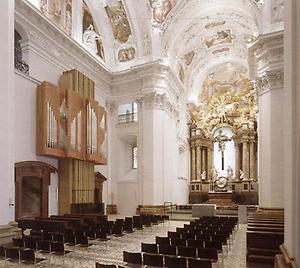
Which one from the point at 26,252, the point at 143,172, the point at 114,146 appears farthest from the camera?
the point at 114,146

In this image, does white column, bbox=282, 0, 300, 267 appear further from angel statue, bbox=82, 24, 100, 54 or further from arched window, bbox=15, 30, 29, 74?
angel statue, bbox=82, 24, 100, 54

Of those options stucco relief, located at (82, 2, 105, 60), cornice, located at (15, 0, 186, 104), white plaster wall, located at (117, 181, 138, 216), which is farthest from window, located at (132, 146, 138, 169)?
stucco relief, located at (82, 2, 105, 60)

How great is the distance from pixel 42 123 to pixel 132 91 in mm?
8249

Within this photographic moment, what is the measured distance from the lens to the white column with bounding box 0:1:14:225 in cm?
827

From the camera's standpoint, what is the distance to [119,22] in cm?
1948

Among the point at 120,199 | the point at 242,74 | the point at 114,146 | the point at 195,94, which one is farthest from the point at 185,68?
the point at 120,199

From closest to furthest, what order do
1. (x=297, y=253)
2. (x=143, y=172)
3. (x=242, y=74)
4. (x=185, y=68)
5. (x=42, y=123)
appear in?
1. (x=297, y=253)
2. (x=42, y=123)
3. (x=143, y=172)
4. (x=185, y=68)
5. (x=242, y=74)

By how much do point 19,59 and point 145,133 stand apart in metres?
8.18

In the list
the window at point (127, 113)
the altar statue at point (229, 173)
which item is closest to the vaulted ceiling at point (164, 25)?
the window at point (127, 113)

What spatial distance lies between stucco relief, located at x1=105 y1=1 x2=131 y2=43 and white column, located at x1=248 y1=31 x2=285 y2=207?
7496mm

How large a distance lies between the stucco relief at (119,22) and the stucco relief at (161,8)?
1.60 meters

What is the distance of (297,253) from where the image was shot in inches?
146

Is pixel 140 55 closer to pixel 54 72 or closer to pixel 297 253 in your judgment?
pixel 54 72

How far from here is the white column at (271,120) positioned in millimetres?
14398
